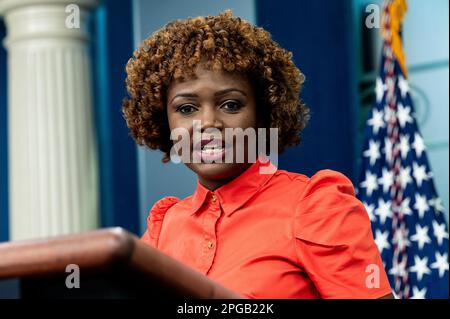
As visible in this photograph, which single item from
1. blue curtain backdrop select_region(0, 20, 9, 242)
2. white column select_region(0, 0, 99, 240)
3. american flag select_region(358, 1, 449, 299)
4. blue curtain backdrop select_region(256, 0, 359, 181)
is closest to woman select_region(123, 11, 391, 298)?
american flag select_region(358, 1, 449, 299)

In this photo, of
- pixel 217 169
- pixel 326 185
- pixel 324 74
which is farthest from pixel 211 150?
pixel 324 74

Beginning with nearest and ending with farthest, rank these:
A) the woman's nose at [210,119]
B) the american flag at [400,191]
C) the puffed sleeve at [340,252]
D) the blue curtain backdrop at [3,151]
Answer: the puffed sleeve at [340,252] → the woman's nose at [210,119] → the american flag at [400,191] → the blue curtain backdrop at [3,151]

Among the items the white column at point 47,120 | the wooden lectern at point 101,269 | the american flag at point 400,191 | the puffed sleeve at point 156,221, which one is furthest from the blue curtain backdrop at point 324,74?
the wooden lectern at point 101,269

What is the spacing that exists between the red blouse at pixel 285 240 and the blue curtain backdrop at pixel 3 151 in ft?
8.73

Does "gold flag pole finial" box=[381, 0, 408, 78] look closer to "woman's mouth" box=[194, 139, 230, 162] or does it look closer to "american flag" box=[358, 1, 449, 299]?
"american flag" box=[358, 1, 449, 299]

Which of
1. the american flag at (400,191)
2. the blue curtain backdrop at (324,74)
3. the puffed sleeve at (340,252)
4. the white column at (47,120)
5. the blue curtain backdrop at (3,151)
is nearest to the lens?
the puffed sleeve at (340,252)

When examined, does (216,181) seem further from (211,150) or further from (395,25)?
(395,25)

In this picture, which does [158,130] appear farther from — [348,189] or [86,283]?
[86,283]

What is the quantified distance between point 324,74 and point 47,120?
112 cm

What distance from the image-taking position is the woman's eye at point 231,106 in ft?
4.18

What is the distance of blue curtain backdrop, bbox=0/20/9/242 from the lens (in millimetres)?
3834

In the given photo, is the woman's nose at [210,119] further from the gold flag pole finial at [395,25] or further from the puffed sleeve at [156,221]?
the gold flag pole finial at [395,25]

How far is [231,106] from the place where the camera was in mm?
1279

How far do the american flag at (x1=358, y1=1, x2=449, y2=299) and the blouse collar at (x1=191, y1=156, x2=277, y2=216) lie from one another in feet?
5.85
